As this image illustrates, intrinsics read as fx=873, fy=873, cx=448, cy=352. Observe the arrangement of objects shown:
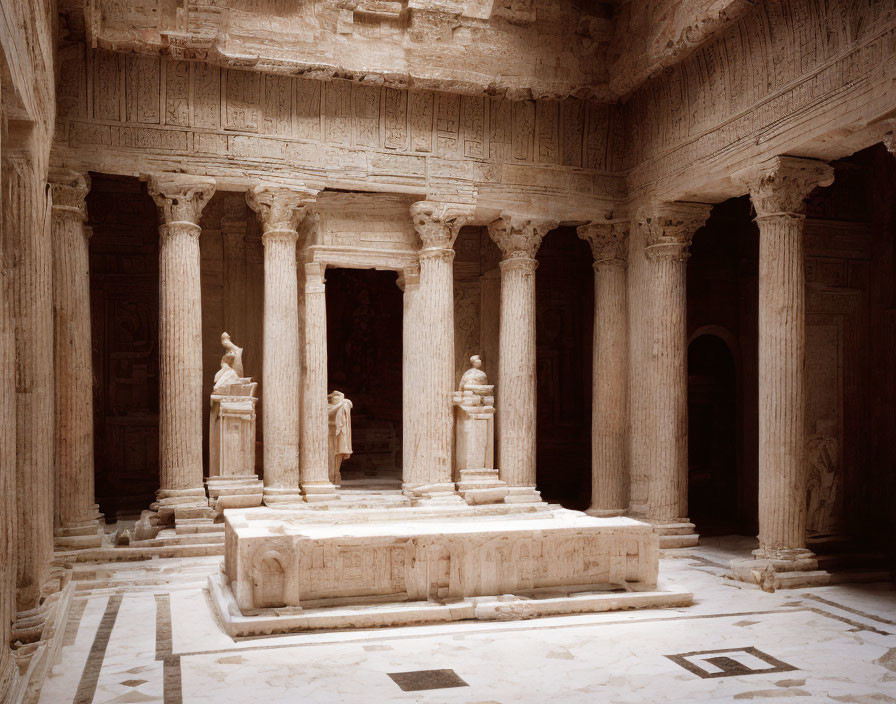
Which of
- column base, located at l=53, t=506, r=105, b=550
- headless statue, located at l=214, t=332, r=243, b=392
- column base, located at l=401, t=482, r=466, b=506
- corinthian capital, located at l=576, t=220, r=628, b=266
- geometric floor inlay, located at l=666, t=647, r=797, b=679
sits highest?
corinthian capital, located at l=576, t=220, r=628, b=266

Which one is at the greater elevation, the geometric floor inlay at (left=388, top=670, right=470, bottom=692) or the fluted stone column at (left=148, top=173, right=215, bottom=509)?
the fluted stone column at (left=148, top=173, right=215, bottom=509)

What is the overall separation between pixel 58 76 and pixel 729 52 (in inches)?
344

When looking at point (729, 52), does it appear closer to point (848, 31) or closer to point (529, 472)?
point (848, 31)

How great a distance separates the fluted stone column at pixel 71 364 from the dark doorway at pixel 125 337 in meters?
3.82

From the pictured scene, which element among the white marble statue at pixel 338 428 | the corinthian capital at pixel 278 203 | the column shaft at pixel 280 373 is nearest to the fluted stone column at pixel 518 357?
the white marble statue at pixel 338 428

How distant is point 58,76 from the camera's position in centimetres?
1134

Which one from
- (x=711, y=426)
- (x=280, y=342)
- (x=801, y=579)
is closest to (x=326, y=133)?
(x=280, y=342)

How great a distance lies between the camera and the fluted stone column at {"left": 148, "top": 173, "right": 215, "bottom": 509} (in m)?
12.2

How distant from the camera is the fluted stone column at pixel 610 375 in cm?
1401

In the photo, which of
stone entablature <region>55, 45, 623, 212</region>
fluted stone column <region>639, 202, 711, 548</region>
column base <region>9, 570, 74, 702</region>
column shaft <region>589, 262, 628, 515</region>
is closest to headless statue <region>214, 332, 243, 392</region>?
stone entablature <region>55, 45, 623, 212</region>

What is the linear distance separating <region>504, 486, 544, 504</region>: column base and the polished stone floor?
4518mm

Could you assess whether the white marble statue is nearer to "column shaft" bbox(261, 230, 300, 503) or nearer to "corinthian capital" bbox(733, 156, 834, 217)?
"column shaft" bbox(261, 230, 300, 503)

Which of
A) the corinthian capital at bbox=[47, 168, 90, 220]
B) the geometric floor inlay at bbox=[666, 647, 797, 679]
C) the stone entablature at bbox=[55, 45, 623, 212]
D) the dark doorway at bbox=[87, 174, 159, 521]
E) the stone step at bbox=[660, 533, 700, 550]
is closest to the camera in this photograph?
the geometric floor inlay at bbox=[666, 647, 797, 679]

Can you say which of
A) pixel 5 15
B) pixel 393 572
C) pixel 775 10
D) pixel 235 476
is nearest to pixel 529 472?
pixel 235 476
